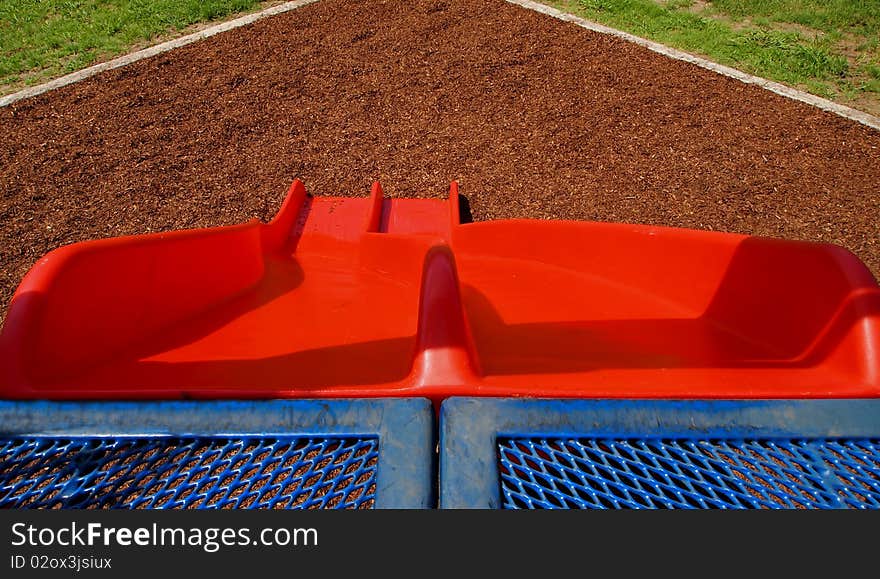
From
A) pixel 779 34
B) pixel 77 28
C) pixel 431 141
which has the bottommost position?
pixel 431 141

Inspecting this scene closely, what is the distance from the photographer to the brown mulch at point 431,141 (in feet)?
12.4

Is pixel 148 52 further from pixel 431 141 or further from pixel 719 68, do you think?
pixel 719 68

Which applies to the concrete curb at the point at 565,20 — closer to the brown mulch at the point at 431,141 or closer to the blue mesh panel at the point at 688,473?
the brown mulch at the point at 431,141

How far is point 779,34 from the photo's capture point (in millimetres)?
5824

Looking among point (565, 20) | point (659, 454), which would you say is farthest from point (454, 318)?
point (565, 20)

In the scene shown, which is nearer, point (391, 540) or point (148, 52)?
point (391, 540)

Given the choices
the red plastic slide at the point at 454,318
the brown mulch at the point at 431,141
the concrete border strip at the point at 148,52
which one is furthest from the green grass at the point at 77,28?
the red plastic slide at the point at 454,318

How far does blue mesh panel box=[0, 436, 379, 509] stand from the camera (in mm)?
1271

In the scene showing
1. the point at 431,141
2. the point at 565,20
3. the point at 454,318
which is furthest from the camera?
the point at 565,20

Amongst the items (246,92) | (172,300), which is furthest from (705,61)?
(172,300)

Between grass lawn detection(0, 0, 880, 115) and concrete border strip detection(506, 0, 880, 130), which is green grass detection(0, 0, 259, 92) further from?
concrete border strip detection(506, 0, 880, 130)

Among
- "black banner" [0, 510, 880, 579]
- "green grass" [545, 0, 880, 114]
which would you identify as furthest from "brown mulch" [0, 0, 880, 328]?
"black banner" [0, 510, 880, 579]

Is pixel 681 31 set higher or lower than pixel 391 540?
higher

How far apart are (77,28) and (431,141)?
3989 mm
